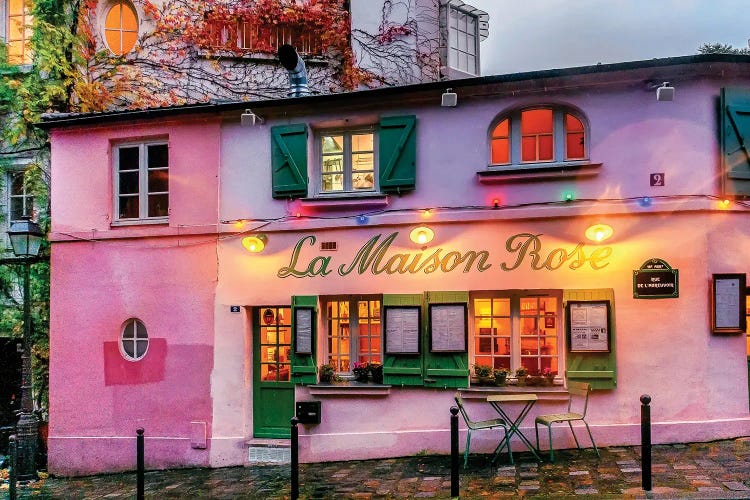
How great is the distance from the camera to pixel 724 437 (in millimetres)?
8180

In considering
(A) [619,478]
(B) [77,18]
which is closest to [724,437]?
(A) [619,478]

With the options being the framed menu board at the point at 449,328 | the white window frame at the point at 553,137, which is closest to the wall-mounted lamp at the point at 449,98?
the white window frame at the point at 553,137

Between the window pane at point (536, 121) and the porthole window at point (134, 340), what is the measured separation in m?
6.73

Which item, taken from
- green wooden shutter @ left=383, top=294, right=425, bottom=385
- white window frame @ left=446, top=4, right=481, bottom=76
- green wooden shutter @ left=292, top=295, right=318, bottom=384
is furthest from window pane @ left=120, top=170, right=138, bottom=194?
white window frame @ left=446, top=4, right=481, bottom=76

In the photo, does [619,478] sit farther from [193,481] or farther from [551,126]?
[193,481]

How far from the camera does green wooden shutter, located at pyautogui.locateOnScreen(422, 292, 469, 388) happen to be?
8828 millimetres

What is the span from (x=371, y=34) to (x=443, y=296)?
7.13 metres

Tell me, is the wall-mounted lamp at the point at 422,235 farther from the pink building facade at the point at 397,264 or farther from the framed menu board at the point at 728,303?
the framed menu board at the point at 728,303

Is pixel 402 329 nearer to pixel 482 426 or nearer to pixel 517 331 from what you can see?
pixel 517 331

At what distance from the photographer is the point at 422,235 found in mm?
9062

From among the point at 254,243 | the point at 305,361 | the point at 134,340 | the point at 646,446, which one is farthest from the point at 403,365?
the point at 134,340

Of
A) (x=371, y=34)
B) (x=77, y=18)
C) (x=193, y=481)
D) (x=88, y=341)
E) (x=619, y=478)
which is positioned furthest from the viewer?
(x=371, y=34)

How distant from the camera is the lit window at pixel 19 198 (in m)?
11.8

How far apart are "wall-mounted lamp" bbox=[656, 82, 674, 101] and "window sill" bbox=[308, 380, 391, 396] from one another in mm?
5381
